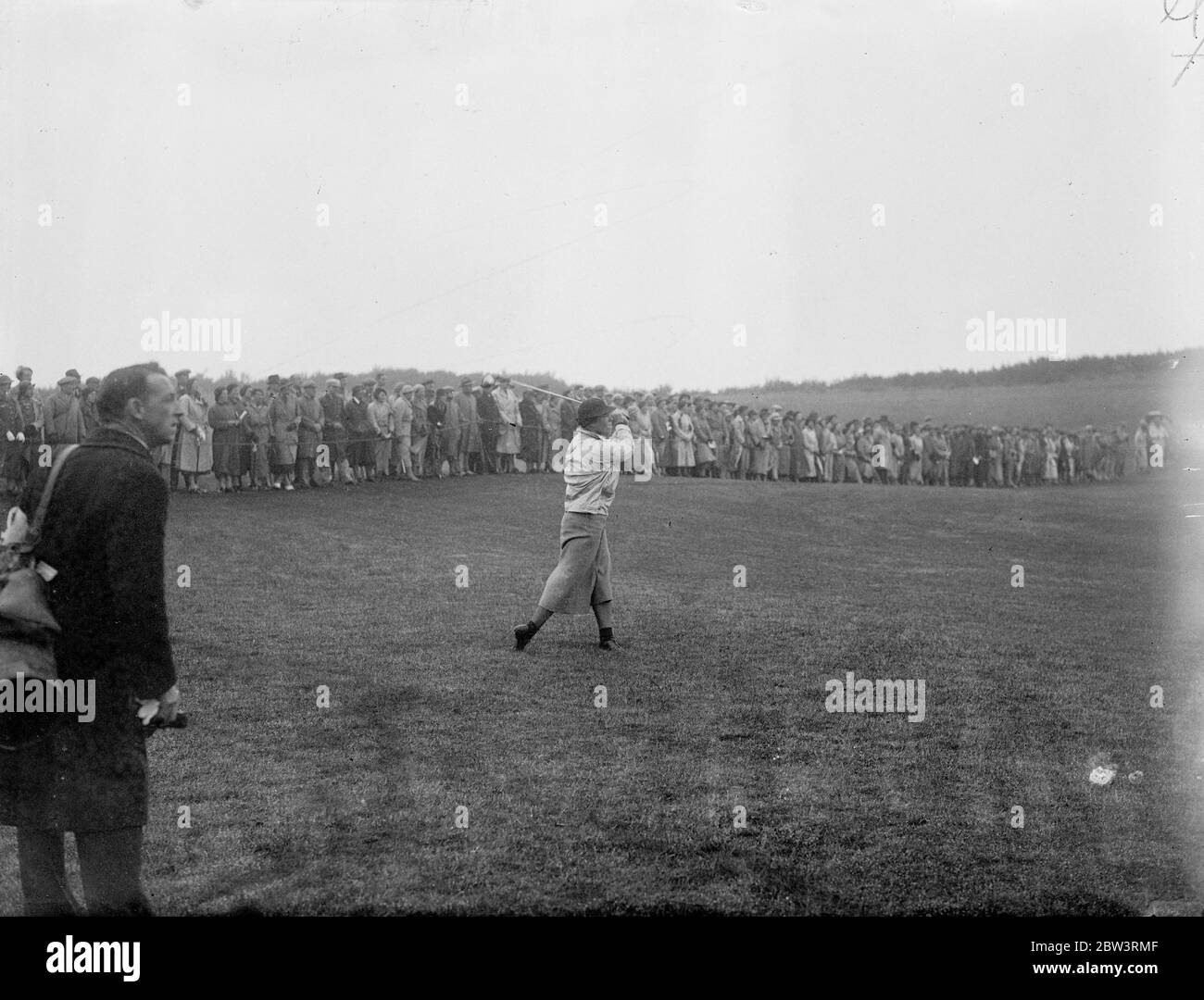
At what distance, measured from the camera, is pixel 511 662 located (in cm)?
931

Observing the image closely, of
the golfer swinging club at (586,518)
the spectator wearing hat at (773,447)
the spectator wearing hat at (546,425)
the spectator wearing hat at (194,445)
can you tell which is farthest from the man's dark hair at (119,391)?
the spectator wearing hat at (773,447)

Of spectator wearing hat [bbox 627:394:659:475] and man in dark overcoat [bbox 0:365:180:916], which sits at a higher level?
spectator wearing hat [bbox 627:394:659:475]

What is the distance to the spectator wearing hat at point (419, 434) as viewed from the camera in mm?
22984

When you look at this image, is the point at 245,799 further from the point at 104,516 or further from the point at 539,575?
the point at 539,575

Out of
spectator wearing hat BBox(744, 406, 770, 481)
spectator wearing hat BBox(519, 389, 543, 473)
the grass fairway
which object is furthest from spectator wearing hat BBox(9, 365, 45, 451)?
spectator wearing hat BBox(744, 406, 770, 481)

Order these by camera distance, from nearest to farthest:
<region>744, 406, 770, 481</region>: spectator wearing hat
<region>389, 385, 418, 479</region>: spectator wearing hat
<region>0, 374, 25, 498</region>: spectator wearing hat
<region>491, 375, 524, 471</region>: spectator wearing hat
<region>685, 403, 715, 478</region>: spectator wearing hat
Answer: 1. <region>0, 374, 25, 498</region>: spectator wearing hat
2. <region>389, 385, 418, 479</region>: spectator wearing hat
3. <region>491, 375, 524, 471</region>: spectator wearing hat
4. <region>685, 403, 715, 478</region>: spectator wearing hat
5. <region>744, 406, 770, 481</region>: spectator wearing hat

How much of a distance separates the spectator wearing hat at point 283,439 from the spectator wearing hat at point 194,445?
3.52ft

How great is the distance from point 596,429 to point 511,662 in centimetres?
191

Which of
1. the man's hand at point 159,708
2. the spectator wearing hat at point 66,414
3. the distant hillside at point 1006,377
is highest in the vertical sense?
the distant hillside at point 1006,377

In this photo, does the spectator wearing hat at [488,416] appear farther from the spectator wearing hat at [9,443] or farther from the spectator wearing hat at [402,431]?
the spectator wearing hat at [9,443]

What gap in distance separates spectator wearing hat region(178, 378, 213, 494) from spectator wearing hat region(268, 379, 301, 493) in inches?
42.3

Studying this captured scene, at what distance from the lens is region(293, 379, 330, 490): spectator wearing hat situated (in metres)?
21.0

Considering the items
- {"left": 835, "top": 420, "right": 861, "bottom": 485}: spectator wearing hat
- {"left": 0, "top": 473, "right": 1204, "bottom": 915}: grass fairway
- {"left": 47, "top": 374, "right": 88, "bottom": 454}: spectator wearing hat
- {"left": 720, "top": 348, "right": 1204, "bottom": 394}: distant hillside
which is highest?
{"left": 720, "top": 348, "right": 1204, "bottom": 394}: distant hillside

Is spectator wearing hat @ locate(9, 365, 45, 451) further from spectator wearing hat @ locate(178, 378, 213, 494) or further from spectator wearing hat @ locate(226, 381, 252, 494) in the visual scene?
spectator wearing hat @ locate(226, 381, 252, 494)
